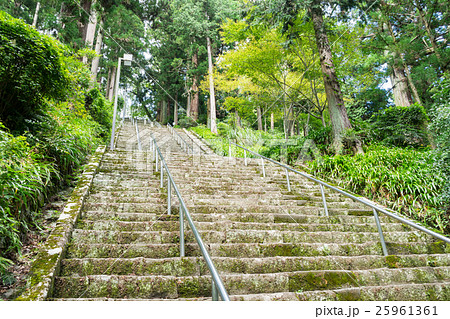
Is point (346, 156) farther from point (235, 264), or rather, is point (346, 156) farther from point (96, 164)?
point (96, 164)

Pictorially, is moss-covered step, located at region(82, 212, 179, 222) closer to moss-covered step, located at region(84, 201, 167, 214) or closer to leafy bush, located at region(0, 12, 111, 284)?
moss-covered step, located at region(84, 201, 167, 214)

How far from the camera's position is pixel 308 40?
30.7ft

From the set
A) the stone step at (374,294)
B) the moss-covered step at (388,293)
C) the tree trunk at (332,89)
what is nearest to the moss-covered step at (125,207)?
the stone step at (374,294)

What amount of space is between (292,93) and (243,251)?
1092 centimetres

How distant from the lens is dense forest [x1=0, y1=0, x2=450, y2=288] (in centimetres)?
359

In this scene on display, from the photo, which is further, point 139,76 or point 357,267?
point 139,76

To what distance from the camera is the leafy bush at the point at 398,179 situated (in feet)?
14.4

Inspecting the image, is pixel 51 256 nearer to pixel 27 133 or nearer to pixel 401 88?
pixel 27 133

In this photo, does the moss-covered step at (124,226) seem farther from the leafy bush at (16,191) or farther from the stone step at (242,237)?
the leafy bush at (16,191)
